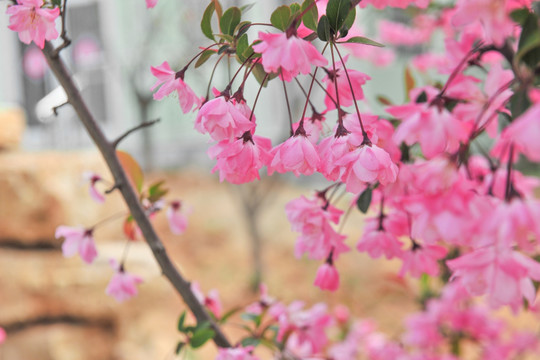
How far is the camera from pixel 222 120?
434mm

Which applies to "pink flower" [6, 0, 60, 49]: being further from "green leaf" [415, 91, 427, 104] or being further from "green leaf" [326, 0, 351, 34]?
"green leaf" [415, 91, 427, 104]

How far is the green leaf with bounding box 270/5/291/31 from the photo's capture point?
0.44m

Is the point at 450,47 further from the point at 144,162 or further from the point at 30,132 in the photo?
the point at 30,132

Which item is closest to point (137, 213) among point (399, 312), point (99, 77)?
point (399, 312)

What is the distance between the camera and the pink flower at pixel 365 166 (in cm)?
42

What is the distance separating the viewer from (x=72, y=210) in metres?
2.43

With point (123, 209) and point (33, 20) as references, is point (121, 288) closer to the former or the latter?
point (33, 20)

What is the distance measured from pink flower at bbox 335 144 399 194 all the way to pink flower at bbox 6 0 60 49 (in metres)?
0.32

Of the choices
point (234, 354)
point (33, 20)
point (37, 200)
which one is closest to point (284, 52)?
point (33, 20)

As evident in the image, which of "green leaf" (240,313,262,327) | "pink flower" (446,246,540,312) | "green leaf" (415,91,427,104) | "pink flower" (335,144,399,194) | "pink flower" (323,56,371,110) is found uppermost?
"pink flower" (323,56,371,110)

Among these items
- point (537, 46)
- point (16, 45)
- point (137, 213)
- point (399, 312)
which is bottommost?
point (399, 312)

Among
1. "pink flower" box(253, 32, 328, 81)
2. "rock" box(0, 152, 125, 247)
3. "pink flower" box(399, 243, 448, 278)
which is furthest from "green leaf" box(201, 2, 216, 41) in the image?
"rock" box(0, 152, 125, 247)

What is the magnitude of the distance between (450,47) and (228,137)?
0.33 meters

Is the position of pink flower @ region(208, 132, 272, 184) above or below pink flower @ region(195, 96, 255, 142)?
below
